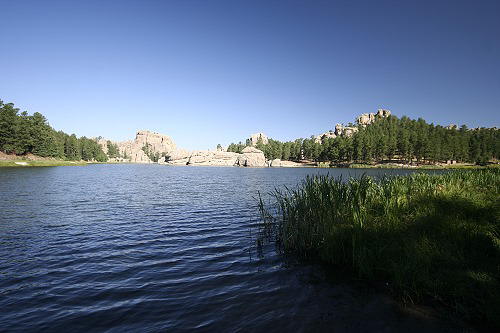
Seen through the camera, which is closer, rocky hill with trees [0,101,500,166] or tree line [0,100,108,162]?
tree line [0,100,108,162]

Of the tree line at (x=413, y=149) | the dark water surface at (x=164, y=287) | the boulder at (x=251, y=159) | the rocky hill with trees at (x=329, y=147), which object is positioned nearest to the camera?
the dark water surface at (x=164, y=287)

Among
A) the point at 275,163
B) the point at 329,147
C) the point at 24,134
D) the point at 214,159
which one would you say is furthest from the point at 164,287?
the point at 214,159

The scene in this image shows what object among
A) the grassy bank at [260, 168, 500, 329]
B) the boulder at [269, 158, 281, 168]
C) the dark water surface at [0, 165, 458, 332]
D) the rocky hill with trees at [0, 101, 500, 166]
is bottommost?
the dark water surface at [0, 165, 458, 332]

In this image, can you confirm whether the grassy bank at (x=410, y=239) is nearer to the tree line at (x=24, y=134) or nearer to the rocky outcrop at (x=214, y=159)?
the tree line at (x=24, y=134)

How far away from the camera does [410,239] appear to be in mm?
9359

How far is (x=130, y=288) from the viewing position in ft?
29.3

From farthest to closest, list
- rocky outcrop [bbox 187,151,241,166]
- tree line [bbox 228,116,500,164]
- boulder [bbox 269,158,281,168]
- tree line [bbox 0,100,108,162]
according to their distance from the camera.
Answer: rocky outcrop [bbox 187,151,241,166]
boulder [bbox 269,158,281,168]
tree line [bbox 228,116,500,164]
tree line [bbox 0,100,108,162]

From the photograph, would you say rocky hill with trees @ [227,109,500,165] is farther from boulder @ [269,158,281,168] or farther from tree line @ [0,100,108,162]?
tree line @ [0,100,108,162]

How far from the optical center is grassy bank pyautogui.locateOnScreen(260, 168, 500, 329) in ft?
23.6

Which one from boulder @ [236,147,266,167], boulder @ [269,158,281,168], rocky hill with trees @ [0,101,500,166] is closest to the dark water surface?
rocky hill with trees @ [0,101,500,166]

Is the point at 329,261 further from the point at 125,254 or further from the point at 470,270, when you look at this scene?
the point at 125,254

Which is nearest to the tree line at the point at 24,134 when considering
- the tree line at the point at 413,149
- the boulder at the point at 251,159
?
the boulder at the point at 251,159

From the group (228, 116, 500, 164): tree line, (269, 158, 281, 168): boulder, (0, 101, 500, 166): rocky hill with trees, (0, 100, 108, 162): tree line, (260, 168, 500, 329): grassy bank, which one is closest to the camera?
(260, 168, 500, 329): grassy bank

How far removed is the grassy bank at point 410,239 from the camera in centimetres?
719
